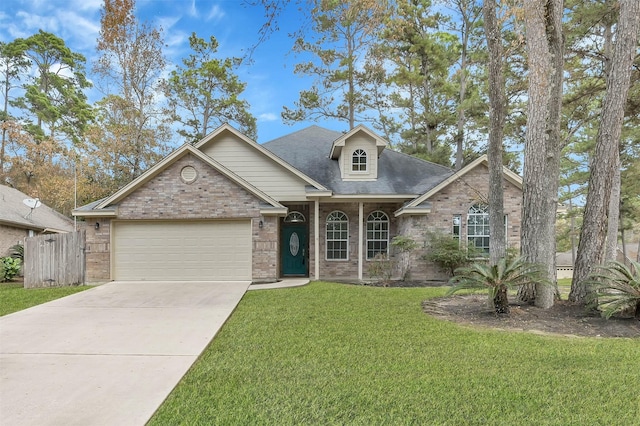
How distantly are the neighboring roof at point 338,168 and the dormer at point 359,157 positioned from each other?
11.3 inches

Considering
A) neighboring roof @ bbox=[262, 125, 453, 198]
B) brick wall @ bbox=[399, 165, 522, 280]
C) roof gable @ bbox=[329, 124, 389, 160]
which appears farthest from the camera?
roof gable @ bbox=[329, 124, 389, 160]

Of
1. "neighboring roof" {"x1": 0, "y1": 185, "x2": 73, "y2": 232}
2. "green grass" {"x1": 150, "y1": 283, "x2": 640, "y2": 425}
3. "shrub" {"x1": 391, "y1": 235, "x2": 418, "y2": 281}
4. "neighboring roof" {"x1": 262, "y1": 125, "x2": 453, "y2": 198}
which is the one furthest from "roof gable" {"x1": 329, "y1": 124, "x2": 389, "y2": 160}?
"neighboring roof" {"x1": 0, "y1": 185, "x2": 73, "y2": 232}

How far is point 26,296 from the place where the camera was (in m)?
8.88

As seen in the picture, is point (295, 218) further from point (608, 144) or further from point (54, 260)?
point (608, 144)

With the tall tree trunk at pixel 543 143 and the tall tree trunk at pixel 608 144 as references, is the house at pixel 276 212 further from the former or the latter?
the tall tree trunk at pixel 608 144

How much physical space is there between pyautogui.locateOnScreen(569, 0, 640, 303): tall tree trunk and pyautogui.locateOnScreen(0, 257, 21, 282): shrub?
1690cm

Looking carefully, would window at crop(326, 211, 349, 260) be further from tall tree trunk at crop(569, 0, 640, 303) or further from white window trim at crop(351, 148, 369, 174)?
tall tree trunk at crop(569, 0, 640, 303)

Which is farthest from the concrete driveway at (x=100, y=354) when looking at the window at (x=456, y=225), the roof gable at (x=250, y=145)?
the window at (x=456, y=225)

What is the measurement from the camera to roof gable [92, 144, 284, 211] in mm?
10695

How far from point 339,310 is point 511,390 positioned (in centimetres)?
386

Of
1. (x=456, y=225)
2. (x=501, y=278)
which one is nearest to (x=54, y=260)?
(x=501, y=278)

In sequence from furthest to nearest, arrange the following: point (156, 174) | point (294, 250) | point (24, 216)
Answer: point (24, 216) → point (294, 250) → point (156, 174)

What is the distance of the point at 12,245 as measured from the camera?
1463 cm

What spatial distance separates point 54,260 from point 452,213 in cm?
1281
